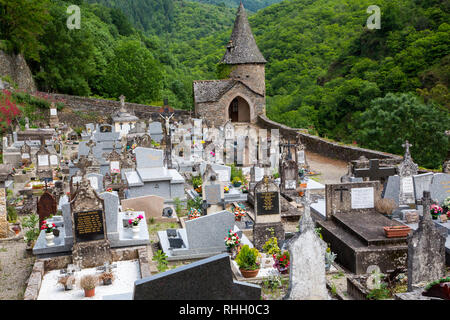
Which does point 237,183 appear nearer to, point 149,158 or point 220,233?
point 149,158

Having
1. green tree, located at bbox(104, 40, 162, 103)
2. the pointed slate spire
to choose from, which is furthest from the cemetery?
green tree, located at bbox(104, 40, 162, 103)

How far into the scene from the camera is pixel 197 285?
13.2 ft

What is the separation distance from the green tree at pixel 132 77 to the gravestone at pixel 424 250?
38594 millimetres

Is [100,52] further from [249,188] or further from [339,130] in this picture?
[249,188]

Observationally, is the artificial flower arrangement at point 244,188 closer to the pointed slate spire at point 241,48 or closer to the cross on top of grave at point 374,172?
the cross on top of grave at point 374,172

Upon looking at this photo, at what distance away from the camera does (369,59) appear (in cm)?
3975

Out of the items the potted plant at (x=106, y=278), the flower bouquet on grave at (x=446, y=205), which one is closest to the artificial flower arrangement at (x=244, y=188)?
the flower bouquet on grave at (x=446, y=205)

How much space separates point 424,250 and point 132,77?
40.1 m

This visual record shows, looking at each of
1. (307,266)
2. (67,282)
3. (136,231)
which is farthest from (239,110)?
(307,266)

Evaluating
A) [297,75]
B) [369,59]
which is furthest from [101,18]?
[369,59]

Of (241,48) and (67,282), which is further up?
(241,48)

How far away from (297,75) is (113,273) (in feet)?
158

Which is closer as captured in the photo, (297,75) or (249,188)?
(249,188)

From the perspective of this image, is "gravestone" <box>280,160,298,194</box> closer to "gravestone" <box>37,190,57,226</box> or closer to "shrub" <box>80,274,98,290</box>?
"gravestone" <box>37,190,57,226</box>
